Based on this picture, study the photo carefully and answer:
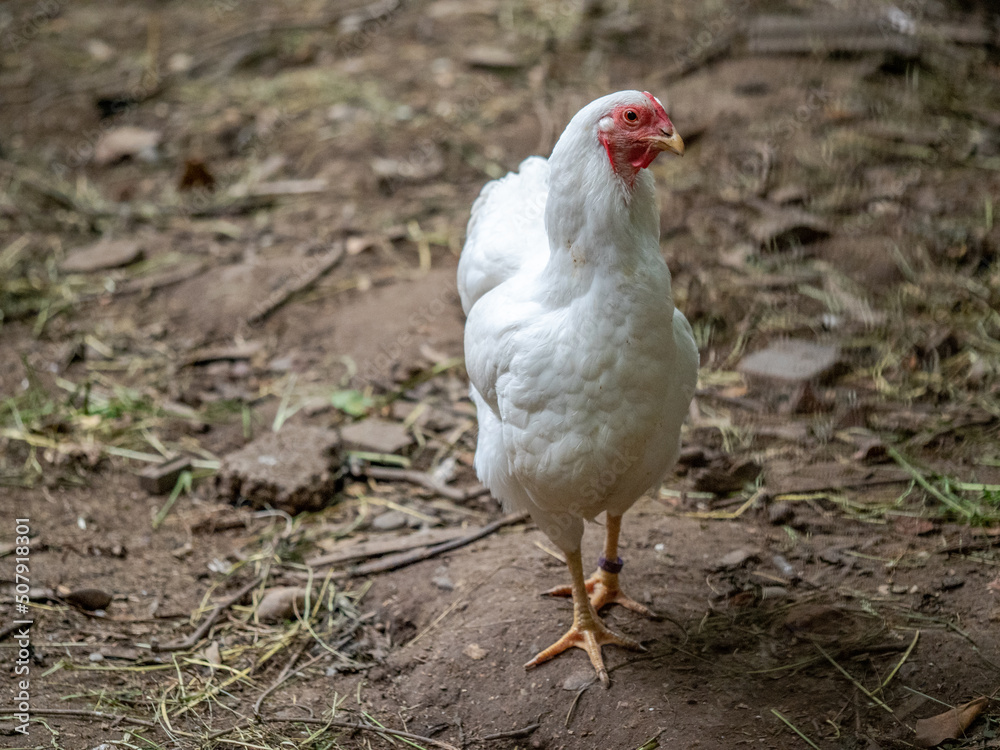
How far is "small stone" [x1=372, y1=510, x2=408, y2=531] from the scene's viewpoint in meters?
4.00

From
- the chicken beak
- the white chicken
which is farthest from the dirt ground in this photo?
the chicken beak

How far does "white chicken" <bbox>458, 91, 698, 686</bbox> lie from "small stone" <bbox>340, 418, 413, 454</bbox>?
4.97 feet

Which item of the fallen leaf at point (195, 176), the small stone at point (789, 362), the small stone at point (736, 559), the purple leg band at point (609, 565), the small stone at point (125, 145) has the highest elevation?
the small stone at point (125, 145)

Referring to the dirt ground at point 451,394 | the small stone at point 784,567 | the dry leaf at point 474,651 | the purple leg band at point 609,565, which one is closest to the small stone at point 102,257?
the dirt ground at point 451,394

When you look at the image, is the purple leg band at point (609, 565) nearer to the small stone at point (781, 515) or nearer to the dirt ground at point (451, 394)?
the dirt ground at point (451, 394)

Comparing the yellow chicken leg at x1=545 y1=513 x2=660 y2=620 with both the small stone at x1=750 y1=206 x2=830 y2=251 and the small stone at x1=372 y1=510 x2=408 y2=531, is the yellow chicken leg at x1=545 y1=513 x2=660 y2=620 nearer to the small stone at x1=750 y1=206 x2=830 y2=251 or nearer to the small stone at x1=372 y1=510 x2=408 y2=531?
the small stone at x1=372 y1=510 x2=408 y2=531

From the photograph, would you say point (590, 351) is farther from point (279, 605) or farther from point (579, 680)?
point (279, 605)

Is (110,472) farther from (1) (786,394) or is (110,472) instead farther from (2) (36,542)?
(1) (786,394)

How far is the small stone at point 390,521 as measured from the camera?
400 centimetres

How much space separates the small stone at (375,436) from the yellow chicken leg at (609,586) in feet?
4.27

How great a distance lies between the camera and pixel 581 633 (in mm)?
3195

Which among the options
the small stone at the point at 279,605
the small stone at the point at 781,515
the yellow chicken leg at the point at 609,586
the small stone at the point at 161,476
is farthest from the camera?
the small stone at the point at 161,476

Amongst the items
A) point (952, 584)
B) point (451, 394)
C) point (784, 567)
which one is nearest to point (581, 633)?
point (784, 567)

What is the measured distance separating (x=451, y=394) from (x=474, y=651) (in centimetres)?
182
